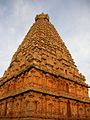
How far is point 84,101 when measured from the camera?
24.3 meters

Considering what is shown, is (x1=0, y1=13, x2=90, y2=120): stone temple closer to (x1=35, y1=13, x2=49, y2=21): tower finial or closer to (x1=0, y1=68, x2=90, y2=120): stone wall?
(x1=0, y1=68, x2=90, y2=120): stone wall

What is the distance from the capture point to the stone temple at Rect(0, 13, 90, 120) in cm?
1877

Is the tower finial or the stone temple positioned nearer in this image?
the stone temple

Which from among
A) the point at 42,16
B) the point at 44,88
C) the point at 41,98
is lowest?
the point at 41,98

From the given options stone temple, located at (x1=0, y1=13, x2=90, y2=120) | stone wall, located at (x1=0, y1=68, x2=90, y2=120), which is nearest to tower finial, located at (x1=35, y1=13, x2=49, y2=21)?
stone temple, located at (x1=0, y1=13, x2=90, y2=120)

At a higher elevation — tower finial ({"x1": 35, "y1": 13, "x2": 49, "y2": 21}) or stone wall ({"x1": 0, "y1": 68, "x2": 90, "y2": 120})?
tower finial ({"x1": 35, "y1": 13, "x2": 49, "y2": 21})

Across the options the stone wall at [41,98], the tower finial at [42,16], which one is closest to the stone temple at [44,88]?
the stone wall at [41,98]

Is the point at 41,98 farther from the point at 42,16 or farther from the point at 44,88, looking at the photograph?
the point at 42,16

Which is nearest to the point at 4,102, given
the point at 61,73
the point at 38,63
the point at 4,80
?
the point at 4,80

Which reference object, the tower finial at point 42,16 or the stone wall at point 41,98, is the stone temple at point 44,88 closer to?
the stone wall at point 41,98

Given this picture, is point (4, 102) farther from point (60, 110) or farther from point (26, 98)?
point (60, 110)

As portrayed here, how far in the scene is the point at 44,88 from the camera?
2003 centimetres

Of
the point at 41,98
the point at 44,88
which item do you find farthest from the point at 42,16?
the point at 41,98

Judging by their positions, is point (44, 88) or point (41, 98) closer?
point (41, 98)
